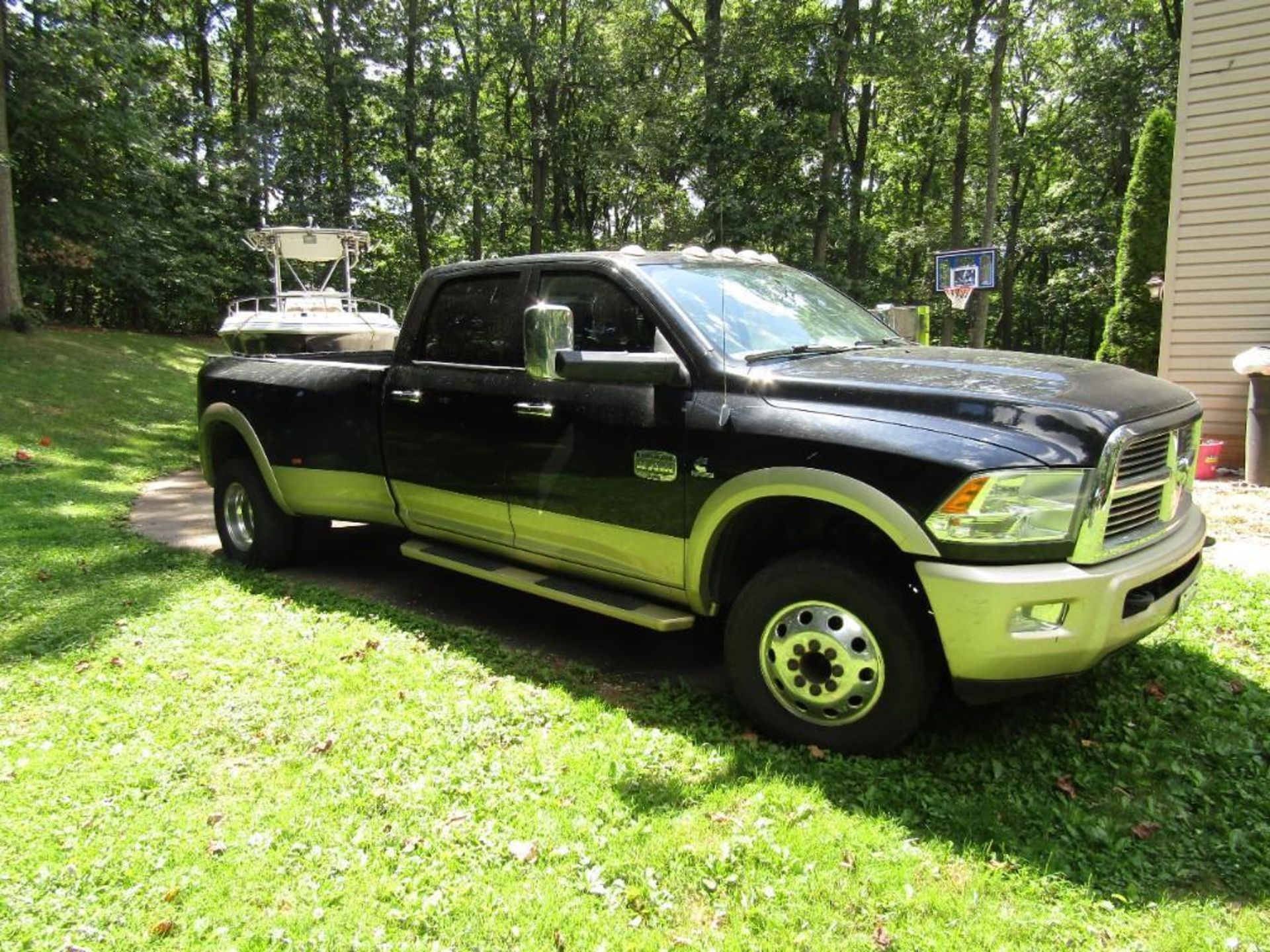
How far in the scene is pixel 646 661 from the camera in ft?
14.4

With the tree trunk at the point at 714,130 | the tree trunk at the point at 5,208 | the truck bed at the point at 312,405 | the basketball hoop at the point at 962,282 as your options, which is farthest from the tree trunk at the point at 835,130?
the truck bed at the point at 312,405

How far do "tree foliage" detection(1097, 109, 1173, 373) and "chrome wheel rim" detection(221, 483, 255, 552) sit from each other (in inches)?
552

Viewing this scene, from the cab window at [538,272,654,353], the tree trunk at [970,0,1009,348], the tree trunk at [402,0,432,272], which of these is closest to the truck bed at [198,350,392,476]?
the cab window at [538,272,654,353]

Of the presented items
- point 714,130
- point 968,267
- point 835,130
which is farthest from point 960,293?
point 835,130

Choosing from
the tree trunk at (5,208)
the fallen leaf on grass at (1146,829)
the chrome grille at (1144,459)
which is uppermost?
the tree trunk at (5,208)

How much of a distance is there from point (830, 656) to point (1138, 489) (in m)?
1.21

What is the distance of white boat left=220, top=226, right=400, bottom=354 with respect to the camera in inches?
402

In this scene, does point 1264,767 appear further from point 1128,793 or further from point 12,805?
point 12,805

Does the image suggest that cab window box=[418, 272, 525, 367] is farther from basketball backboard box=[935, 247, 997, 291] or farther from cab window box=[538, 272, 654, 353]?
basketball backboard box=[935, 247, 997, 291]

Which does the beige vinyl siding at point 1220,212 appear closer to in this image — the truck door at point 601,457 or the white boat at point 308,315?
the truck door at point 601,457

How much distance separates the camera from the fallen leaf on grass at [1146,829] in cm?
279

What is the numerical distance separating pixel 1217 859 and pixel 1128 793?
1.21 feet

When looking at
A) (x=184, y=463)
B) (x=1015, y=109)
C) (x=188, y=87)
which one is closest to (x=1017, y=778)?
(x=184, y=463)

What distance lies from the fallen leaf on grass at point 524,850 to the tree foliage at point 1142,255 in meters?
15.0
